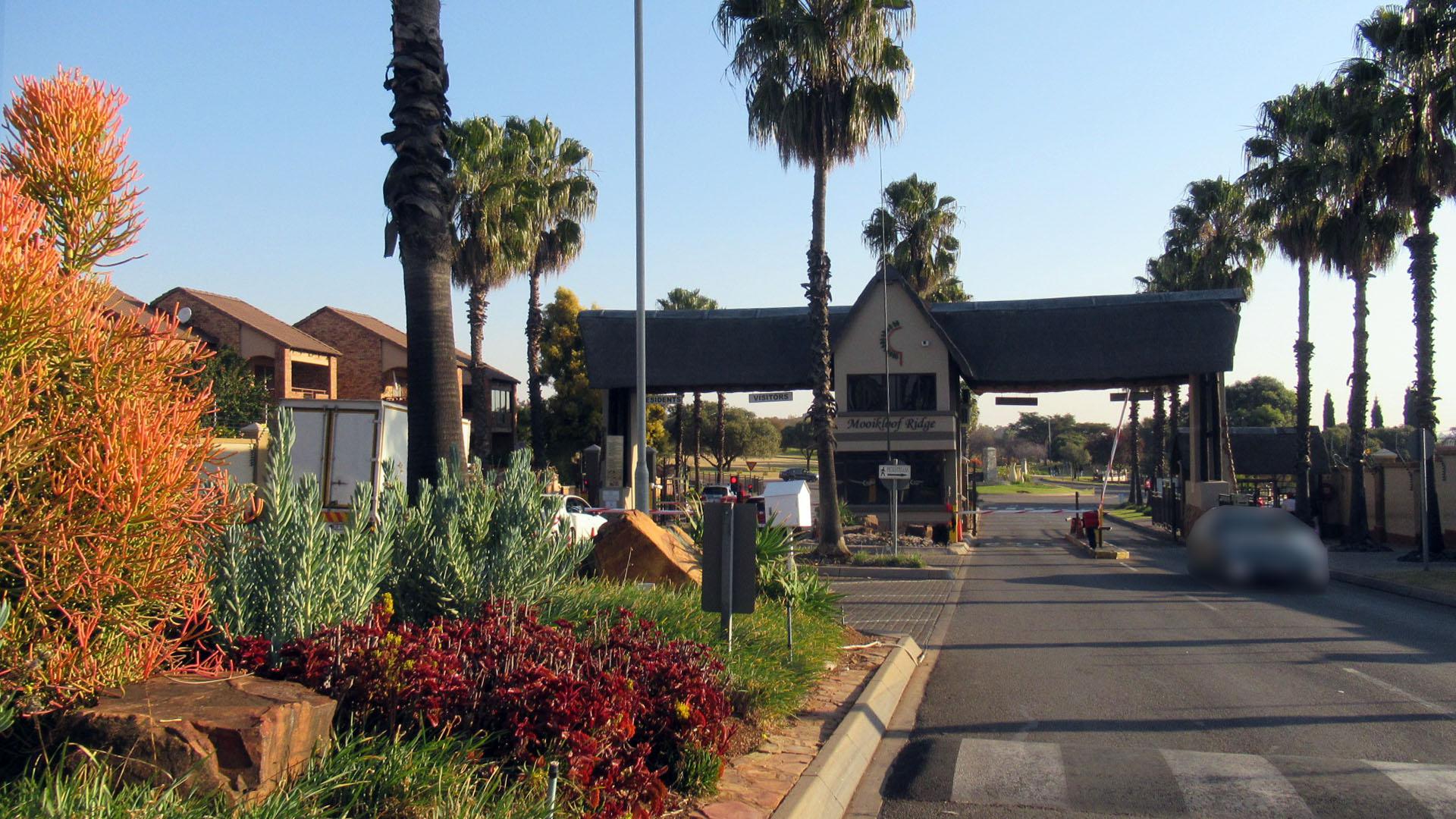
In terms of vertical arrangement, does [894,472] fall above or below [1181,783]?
above

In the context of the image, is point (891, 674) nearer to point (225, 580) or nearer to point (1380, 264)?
point (225, 580)

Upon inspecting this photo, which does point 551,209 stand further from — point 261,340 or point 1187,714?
point 1187,714

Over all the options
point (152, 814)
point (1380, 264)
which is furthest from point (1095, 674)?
point (1380, 264)

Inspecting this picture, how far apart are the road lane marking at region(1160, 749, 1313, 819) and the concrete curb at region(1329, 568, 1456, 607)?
12.2m

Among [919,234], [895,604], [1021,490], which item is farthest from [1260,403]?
[895,604]

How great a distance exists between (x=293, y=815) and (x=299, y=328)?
147 ft

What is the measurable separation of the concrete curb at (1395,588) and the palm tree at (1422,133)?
4.08 m

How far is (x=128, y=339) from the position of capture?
3963 millimetres

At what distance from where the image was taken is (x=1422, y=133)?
24.9 meters

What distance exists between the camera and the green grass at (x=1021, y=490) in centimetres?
8181

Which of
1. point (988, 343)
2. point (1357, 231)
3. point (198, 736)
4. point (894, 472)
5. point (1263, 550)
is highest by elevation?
point (1357, 231)

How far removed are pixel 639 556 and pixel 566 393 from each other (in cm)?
3856

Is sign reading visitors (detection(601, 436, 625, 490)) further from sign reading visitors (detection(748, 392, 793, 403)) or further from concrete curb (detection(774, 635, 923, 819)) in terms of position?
concrete curb (detection(774, 635, 923, 819))

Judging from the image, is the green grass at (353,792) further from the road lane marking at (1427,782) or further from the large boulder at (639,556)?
the large boulder at (639,556)
